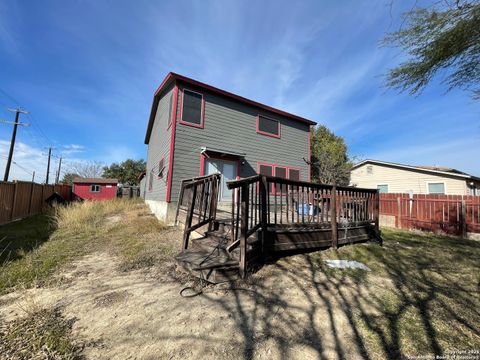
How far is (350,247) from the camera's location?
511 centimetres

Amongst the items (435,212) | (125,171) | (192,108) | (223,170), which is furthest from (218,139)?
(125,171)

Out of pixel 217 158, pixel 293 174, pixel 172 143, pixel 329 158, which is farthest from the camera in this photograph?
pixel 329 158

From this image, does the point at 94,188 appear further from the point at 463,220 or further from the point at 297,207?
the point at 463,220

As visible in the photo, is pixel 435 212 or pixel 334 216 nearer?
pixel 334 216

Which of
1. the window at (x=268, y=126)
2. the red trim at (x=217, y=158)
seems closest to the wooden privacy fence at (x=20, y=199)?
the red trim at (x=217, y=158)

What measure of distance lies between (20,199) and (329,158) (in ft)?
69.6

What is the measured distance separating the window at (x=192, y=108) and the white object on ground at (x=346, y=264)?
738cm

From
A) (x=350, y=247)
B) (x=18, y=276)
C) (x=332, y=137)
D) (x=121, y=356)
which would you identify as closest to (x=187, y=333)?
(x=121, y=356)

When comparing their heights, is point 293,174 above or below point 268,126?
below

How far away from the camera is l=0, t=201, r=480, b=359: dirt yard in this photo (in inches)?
75.5

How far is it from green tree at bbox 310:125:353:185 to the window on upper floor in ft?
19.9

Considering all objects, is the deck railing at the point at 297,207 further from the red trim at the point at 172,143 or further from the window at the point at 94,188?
the window at the point at 94,188

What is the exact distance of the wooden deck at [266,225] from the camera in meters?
3.39

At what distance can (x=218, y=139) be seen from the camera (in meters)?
9.78
